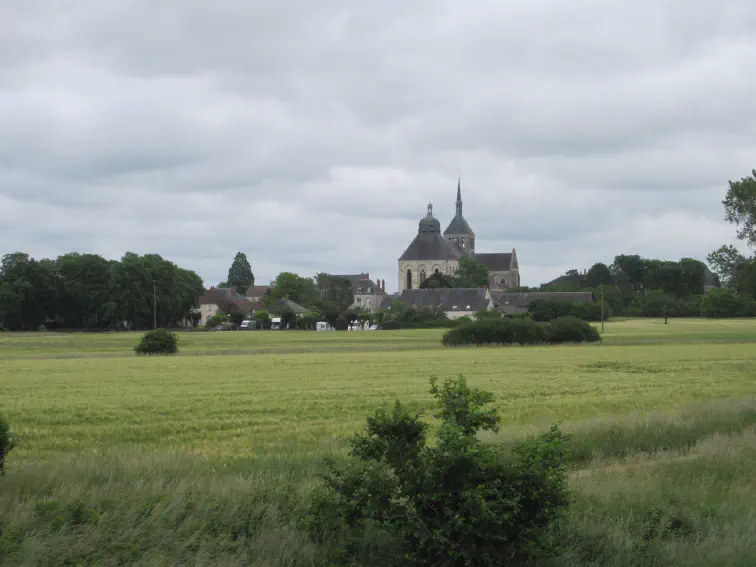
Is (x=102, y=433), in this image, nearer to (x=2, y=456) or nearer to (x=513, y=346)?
(x=2, y=456)

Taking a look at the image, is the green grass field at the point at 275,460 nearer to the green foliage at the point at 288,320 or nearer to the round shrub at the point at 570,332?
the round shrub at the point at 570,332

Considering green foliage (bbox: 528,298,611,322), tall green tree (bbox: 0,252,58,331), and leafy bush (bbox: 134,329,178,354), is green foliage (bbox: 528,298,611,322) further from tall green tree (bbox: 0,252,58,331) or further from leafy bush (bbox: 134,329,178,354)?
tall green tree (bbox: 0,252,58,331)

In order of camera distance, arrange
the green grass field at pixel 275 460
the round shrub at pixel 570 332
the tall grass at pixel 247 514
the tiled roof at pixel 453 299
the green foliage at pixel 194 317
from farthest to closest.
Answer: the tiled roof at pixel 453 299
the green foliage at pixel 194 317
the round shrub at pixel 570 332
the green grass field at pixel 275 460
the tall grass at pixel 247 514

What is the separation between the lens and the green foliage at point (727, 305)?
132 meters

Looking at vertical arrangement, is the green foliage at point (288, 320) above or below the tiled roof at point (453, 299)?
below

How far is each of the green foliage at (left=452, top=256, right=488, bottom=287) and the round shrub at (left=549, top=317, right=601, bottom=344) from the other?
104 meters

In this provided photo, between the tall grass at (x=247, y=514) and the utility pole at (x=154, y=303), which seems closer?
the tall grass at (x=247, y=514)

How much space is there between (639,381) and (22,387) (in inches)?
871

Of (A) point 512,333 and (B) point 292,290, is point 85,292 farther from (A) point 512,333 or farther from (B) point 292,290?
(B) point 292,290

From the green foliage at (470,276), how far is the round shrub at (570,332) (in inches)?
4103

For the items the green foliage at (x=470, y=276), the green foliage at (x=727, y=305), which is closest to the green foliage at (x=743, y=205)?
A: the green foliage at (x=727, y=305)

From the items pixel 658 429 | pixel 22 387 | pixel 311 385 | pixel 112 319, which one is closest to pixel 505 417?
pixel 658 429

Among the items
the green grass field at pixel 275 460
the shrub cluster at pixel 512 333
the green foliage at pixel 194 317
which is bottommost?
the green grass field at pixel 275 460

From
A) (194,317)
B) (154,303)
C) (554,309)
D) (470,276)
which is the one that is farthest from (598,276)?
(154,303)
